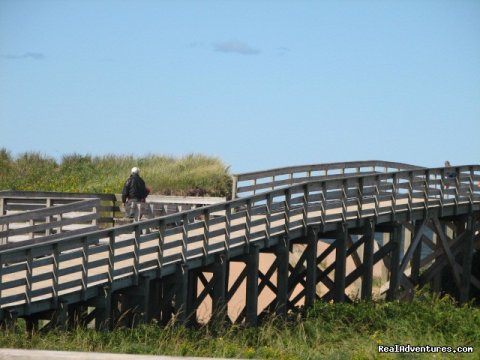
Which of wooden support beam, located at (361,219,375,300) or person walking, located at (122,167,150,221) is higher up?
person walking, located at (122,167,150,221)

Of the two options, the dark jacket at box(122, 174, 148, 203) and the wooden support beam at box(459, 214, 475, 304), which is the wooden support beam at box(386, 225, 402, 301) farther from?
the dark jacket at box(122, 174, 148, 203)

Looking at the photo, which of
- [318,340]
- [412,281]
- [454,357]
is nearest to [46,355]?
[454,357]

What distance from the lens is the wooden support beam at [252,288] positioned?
68.5ft

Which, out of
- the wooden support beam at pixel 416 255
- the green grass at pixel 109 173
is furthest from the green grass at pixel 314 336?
the green grass at pixel 109 173

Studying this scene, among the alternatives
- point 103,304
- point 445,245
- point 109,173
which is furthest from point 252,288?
point 109,173

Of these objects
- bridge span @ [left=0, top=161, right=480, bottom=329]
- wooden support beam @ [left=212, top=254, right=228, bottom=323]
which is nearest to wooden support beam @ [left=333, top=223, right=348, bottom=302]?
bridge span @ [left=0, top=161, right=480, bottom=329]

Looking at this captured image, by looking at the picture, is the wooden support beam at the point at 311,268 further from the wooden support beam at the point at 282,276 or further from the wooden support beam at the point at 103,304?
the wooden support beam at the point at 103,304

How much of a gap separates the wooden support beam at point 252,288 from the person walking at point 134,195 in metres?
4.34

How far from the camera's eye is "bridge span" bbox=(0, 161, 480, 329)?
671 inches

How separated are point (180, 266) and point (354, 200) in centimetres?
637

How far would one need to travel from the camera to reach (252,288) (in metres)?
21.1

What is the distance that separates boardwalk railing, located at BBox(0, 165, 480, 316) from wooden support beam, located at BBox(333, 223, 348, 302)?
0.24m

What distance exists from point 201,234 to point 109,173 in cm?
2200

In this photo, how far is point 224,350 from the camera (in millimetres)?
12164
